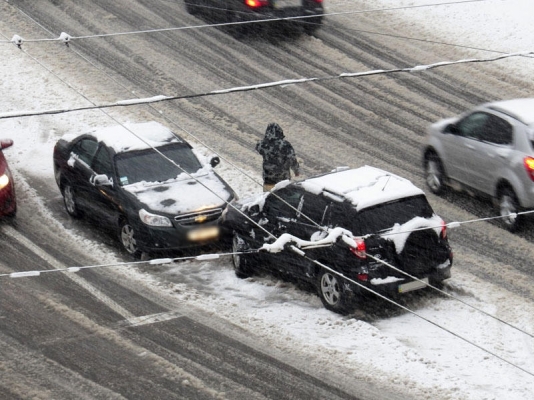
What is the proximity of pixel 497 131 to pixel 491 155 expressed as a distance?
1.34 ft

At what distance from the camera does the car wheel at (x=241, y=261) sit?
14930 millimetres

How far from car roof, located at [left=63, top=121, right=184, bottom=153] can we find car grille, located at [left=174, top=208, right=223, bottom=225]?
1.45m

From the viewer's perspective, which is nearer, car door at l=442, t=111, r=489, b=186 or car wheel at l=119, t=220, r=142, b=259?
car wheel at l=119, t=220, r=142, b=259

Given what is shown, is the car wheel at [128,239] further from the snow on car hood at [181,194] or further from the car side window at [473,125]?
the car side window at [473,125]

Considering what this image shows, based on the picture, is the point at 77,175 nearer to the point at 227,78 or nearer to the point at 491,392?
the point at 227,78

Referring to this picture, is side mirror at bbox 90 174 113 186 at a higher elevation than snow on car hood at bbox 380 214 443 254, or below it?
below

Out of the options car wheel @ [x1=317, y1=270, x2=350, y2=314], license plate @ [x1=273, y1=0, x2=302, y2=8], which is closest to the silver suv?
car wheel @ [x1=317, y1=270, x2=350, y2=314]

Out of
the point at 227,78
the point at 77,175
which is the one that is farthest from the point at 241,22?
the point at 77,175

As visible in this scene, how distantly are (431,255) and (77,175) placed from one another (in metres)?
6.39

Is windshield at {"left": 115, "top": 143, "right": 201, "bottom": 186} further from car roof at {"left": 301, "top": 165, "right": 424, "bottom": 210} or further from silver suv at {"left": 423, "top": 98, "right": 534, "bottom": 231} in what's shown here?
silver suv at {"left": 423, "top": 98, "right": 534, "bottom": 231}

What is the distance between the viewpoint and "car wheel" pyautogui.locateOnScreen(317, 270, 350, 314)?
13.3 meters

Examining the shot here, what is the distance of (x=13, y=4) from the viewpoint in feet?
88.1

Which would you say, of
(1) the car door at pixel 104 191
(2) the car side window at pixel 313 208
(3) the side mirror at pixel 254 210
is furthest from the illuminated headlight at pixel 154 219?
(2) the car side window at pixel 313 208

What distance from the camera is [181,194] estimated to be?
15.8 m
